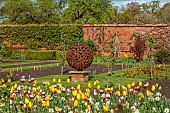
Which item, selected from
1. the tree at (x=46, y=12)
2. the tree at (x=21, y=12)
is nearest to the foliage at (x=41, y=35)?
the tree at (x=21, y=12)

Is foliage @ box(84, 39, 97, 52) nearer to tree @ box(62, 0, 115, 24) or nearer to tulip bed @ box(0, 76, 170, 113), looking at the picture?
tree @ box(62, 0, 115, 24)

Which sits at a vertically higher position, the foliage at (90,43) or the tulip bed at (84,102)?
the tulip bed at (84,102)

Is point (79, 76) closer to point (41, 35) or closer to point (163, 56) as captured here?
point (163, 56)

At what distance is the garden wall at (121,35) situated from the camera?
23.9m

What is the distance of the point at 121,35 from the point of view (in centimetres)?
2491

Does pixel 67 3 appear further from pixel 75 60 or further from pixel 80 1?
pixel 75 60


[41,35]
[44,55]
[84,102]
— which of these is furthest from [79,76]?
[41,35]

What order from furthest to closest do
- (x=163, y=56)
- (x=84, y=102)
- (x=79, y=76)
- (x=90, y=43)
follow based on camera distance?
(x=90, y=43) → (x=163, y=56) → (x=79, y=76) → (x=84, y=102)

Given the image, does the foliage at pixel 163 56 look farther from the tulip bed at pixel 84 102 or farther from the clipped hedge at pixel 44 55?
the tulip bed at pixel 84 102

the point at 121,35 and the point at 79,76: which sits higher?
the point at 121,35

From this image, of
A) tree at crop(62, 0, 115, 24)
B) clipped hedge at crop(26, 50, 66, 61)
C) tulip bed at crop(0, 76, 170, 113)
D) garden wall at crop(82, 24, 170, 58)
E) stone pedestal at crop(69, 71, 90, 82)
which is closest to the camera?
tulip bed at crop(0, 76, 170, 113)

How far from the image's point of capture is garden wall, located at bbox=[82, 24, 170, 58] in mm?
23922

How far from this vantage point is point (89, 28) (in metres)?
25.9

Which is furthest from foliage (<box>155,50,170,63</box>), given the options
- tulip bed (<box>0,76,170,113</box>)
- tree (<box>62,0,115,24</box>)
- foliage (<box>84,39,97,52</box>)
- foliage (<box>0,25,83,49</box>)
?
tree (<box>62,0,115,24</box>)
